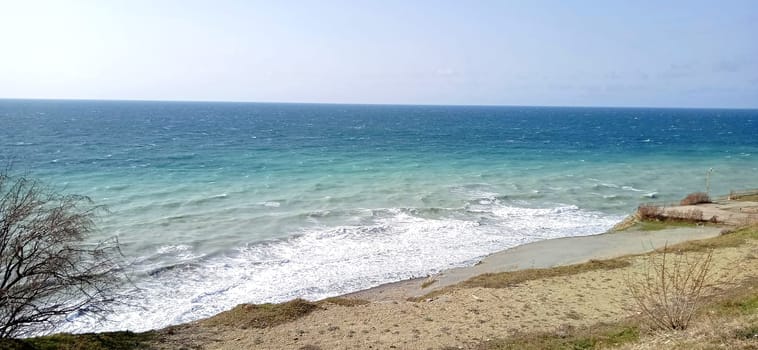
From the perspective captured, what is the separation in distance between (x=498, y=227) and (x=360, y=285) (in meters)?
12.4

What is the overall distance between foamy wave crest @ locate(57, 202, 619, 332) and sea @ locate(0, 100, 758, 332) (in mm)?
97

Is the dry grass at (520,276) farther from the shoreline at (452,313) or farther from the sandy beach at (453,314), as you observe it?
the sandy beach at (453,314)

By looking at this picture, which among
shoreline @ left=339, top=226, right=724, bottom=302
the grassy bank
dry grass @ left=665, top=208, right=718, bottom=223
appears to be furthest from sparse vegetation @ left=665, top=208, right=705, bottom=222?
the grassy bank

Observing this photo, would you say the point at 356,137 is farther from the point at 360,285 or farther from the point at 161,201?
the point at 360,285

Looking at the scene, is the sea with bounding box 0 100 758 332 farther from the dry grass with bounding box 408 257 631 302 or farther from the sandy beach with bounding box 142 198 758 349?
the sandy beach with bounding box 142 198 758 349

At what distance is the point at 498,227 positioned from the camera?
30406 mm

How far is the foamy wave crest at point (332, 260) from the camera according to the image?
1877cm

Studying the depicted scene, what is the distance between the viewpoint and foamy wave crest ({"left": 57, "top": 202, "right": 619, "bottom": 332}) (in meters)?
18.8

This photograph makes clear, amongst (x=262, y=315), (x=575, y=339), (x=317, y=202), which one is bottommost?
(x=317, y=202)

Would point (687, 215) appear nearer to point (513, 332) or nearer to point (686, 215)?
point (686, 215)

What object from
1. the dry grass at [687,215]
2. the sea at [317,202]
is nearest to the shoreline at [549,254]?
the sea at [317,202]

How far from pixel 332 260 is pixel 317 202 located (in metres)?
12.3

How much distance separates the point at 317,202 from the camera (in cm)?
3588

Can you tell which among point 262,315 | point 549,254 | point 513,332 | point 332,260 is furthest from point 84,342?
point 549,254
